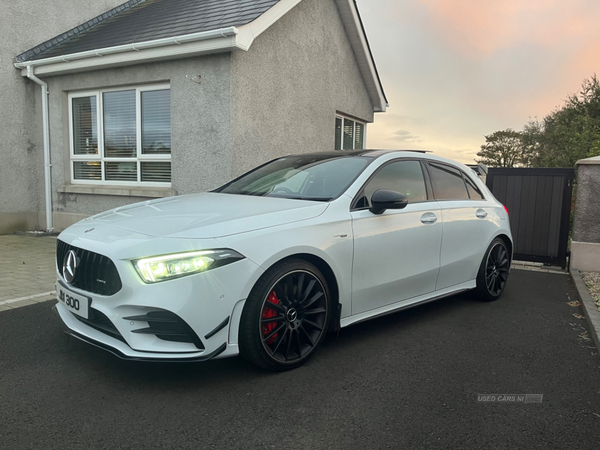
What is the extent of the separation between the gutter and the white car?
3.47 meters

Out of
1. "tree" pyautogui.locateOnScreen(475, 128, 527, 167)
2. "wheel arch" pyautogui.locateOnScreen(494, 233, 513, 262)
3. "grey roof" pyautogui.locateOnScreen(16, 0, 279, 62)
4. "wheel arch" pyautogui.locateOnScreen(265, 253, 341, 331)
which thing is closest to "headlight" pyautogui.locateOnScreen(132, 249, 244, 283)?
"wheel arch" pyautogui.locateOnScreen(265, 253, 341, 331)

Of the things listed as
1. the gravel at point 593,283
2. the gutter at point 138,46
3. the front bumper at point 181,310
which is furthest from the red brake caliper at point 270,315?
the gutter at point 138,46

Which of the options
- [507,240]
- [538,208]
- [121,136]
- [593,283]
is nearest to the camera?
[507,240]

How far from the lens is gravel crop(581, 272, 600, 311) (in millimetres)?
5529

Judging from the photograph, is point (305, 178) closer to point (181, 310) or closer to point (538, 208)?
point (181, 310)

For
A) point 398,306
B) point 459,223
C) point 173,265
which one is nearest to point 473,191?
point 459,223

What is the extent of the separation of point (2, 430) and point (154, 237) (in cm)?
128

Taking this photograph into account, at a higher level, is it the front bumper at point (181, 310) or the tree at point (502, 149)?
the tree at point (502, 149)

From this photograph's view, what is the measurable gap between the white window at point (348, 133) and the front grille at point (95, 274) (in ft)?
31.3

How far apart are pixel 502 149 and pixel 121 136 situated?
194 ft

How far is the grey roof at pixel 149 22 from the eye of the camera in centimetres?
825

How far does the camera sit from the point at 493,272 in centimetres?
539

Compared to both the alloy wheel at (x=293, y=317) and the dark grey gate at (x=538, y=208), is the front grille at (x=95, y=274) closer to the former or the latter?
the alloy wheel at (x=293, y=317)

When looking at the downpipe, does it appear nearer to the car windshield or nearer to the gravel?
the car windshield
